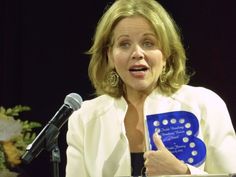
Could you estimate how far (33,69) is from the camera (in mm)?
2959

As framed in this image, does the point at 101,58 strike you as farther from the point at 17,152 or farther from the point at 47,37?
the point at 47,37

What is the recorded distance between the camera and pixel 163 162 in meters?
1.66

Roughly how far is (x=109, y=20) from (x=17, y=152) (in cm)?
57

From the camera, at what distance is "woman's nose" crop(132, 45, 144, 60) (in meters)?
1.87

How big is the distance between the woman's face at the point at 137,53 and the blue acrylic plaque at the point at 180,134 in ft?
0.69

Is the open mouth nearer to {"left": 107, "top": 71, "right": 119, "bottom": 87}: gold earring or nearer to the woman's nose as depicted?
the woman's nose

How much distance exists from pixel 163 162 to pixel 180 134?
0.10 meters

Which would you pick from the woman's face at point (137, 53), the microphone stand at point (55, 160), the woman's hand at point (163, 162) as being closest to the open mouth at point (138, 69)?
the woman's face at point (137, 53)

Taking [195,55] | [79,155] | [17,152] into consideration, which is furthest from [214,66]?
[17,152]

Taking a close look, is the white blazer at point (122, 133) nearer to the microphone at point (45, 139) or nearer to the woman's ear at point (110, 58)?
the woman's ear at point (110, 58)

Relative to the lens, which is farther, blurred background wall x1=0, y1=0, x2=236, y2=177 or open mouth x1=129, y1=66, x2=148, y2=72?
blurred background wall x1=0, y1=0, x2=236, y2=177

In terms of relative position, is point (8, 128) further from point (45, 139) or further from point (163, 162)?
point (163, 162)

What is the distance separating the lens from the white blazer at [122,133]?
183 centimetres

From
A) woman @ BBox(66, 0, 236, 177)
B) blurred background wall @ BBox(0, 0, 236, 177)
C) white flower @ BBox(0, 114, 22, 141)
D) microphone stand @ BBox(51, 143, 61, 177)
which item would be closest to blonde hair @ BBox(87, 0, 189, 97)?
woman @ BBox(66, 0, 236, 177)
